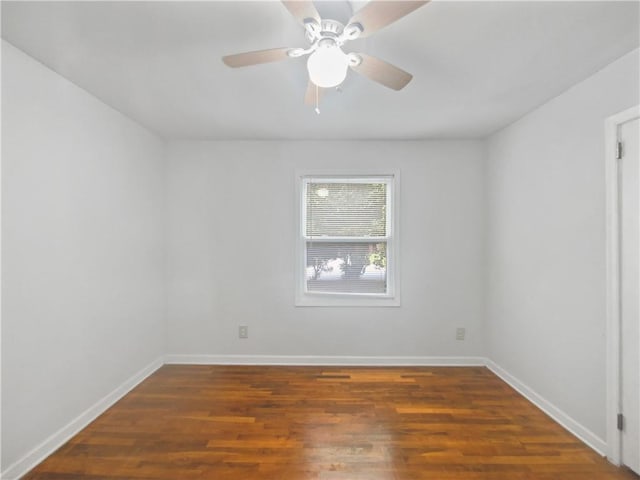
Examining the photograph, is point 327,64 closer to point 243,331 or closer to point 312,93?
point 312,93

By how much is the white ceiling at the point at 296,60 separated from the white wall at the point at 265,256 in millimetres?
585

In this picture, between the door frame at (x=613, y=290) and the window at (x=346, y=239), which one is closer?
the door frame at (x=613, y=290)

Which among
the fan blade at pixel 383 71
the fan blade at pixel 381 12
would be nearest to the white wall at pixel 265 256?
the fan blade at pixel 383 71

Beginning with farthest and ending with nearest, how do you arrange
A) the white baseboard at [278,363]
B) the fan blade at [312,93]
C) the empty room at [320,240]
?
the white baseboard at [278,363] → the fan blade at [312,93] → the empty room at [320,240]

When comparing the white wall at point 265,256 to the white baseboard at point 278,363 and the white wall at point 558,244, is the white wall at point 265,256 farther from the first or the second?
the white wall at point 558,244

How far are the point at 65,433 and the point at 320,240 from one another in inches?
96.2

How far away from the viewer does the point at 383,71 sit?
5.13ft

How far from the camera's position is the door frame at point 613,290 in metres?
1.85

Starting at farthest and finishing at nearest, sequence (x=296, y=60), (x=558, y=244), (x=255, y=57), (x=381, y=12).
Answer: (x=558, y=244) → (x=296, y=60) → (x=255, y=57) → (x=381, y=12)

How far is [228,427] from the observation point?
87.3 inches

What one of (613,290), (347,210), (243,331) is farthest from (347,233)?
(613,290)

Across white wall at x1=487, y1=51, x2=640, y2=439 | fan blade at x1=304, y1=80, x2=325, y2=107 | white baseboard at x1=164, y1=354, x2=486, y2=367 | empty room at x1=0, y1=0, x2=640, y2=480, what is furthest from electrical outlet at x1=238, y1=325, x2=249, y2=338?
white wall at x1=487, y1=51, x2=640, y2=439

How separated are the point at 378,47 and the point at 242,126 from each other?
1.59 meters

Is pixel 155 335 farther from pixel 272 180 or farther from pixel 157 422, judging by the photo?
pixel 272 180
